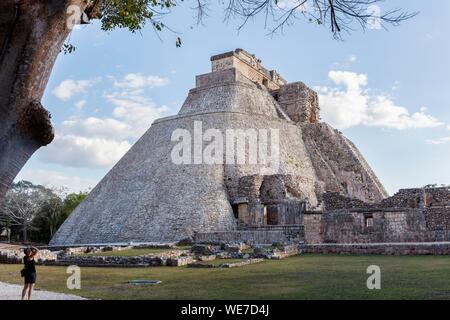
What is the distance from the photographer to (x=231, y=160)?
28.4 meters

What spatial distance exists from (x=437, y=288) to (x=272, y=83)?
4205 cm

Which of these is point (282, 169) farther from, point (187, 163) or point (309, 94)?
point (309, 94)

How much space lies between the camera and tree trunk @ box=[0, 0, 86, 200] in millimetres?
3229

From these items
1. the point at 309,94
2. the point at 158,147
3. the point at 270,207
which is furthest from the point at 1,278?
the point at 309,94

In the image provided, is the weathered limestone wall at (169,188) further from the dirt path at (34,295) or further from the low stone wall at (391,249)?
the dirt path at (34,295)

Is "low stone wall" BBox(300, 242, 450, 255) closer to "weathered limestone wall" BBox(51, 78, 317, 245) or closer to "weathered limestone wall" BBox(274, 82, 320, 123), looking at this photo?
"weathered limestone wall" BBox(51, 78, 317, 245)

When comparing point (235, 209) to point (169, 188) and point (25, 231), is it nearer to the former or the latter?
point (169, 188)

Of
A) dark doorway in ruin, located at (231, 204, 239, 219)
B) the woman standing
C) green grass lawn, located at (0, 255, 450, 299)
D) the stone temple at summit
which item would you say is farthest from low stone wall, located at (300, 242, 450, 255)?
dark doorway in ruin, located at (231, 204, 239, 219)

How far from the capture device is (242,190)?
86.4ft

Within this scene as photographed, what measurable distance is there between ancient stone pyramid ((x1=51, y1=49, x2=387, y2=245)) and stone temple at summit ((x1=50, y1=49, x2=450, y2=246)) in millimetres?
78

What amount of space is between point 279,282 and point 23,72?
19.4 ft

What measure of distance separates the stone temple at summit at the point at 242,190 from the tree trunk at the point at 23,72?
1484 cm
